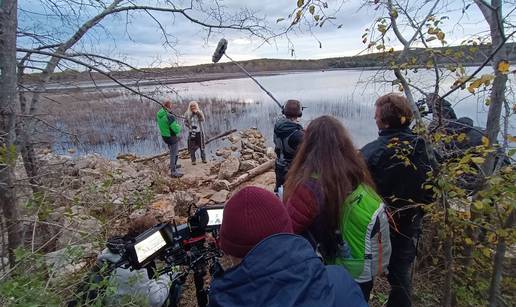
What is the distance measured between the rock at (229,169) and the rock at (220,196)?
3.84ft

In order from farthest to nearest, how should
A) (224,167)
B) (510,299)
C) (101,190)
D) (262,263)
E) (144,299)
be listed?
(224,167) < (510,299) < (101,190) < (144,299) < (262,263)

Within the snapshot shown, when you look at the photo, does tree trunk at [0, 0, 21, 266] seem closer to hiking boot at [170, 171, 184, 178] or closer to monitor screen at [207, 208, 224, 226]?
monitor screen at [207, 208, 224, 226]

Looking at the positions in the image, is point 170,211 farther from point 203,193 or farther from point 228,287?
point 228,287

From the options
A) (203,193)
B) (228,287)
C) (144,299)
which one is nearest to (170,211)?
(203,193)

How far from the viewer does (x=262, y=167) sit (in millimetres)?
8508

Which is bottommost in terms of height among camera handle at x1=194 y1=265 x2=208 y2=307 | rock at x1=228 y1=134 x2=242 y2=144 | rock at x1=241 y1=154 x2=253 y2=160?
rock at x1=228 y1=134 x2=242 y2=144

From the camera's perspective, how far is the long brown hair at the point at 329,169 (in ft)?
5.89

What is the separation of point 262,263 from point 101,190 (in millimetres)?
1731

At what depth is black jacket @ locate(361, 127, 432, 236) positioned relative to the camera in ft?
7.57

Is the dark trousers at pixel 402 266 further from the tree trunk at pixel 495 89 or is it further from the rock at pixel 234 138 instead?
the rock at pixel 234 138

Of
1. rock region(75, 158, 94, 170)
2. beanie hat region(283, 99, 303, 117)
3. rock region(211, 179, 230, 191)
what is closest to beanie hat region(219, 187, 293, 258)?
beanie hat region(283, 99, 303, 117)

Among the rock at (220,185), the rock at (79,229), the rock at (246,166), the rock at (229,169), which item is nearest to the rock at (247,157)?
the rock at (246,166)

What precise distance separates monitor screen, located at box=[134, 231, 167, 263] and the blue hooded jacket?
0.66 meters

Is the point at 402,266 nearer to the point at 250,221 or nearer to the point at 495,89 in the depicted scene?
the point at 495,89
